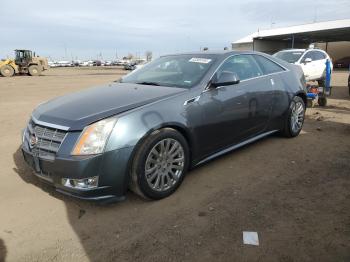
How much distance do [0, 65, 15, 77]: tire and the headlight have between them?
2891 cm

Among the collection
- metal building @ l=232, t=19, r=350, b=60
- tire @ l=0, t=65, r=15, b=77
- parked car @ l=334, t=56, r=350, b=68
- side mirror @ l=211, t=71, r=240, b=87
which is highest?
metal building @ l=232, t=19, r=350, b=60

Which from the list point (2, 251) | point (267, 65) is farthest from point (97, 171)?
point (267, 65)

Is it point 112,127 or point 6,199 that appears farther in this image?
point 6,199

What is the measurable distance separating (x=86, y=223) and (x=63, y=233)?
24 cm

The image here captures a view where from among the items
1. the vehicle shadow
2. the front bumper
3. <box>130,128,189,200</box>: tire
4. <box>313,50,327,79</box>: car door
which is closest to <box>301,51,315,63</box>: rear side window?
<box>313,50,327,79</box>: car door

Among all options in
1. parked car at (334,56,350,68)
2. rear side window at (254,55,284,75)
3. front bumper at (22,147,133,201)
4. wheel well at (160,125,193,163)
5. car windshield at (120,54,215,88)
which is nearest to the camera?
front bumper at (22,147,133,201)

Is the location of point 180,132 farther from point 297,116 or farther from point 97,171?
point 297,116

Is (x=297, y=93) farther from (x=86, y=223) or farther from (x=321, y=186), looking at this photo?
(x=86, y=223)

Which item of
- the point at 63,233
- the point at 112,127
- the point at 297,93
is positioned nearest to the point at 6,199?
the point at 63,233

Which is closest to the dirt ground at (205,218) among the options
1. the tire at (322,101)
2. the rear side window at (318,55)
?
the tire at (322,101)

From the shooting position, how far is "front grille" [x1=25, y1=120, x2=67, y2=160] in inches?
128

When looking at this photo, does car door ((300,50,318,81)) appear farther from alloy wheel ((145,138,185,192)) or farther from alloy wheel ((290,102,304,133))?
alloy wheel ((145,138,185,192))

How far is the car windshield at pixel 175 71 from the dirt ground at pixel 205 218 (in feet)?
3.95

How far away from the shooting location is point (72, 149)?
315cm
